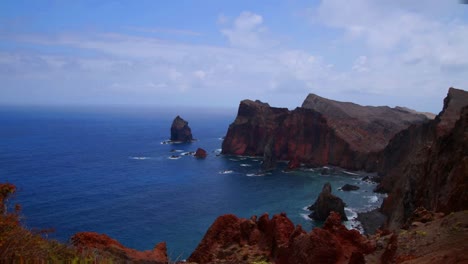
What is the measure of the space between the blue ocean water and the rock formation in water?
7.93m

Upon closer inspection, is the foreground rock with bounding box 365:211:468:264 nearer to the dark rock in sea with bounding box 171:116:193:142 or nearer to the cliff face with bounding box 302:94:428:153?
the cliff face with bounding box 302:94:428:153

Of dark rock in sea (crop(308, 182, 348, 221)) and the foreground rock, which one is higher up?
the foreground rock

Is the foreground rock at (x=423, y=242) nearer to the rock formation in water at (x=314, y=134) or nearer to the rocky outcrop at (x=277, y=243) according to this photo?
the rocky outcrop at (x=277, y=243)

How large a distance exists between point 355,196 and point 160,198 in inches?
1401

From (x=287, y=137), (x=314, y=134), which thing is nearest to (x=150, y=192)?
(x=287, y=137)

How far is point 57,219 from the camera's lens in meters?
56.0

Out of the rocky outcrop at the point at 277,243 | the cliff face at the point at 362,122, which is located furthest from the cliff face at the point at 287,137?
the rocky outcrop at the point at 277,243

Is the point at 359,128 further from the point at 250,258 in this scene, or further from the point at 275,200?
the point at 250,258

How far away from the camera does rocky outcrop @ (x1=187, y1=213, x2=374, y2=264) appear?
640 inches

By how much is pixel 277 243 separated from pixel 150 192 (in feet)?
184

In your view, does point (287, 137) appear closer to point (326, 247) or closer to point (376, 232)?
point (376, 232)

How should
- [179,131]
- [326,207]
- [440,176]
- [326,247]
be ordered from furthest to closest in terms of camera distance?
[179,131] → [326,207] → [440,176] → [326,247]

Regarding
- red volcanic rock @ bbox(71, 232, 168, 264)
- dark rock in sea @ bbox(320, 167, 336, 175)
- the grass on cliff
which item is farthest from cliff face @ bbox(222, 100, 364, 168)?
the grass on cliff

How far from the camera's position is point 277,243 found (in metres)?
21.3
